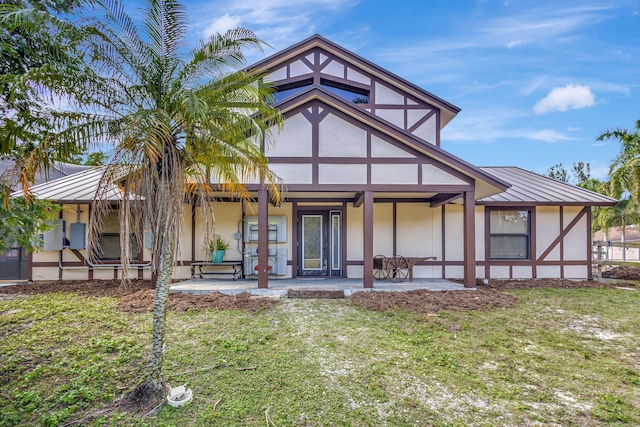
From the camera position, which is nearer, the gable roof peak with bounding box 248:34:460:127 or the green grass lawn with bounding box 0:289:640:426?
the green grass lawn with bounding box 0:289:640:426

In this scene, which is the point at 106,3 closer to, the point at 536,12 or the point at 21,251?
the point at 21,251

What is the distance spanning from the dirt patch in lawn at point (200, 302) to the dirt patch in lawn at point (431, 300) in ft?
7.35

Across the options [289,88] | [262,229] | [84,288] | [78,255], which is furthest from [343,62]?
[78,255]

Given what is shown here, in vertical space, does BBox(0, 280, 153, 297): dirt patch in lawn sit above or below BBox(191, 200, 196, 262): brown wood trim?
below

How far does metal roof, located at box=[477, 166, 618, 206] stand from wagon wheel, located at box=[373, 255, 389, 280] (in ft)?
12.6

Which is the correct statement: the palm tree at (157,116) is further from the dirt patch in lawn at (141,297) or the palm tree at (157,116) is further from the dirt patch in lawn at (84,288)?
the dirt patch in lawn at (84,288)

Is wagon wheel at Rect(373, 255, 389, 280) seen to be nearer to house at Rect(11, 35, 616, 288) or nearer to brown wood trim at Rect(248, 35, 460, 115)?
house at Rect(11, 35, 616, 288)

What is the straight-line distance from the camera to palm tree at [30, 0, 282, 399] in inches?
132

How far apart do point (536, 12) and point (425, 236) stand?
7969mm

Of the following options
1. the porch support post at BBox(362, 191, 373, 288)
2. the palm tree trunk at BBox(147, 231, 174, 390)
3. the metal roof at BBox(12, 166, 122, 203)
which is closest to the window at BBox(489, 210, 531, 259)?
the porch support post at BBox(362, 191, 373, 288)

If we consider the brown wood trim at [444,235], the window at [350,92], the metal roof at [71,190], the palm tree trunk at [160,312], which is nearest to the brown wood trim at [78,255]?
the metal roof at [71,190]

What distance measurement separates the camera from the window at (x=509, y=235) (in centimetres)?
1058

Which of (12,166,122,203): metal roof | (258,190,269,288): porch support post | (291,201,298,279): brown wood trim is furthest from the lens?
(291,201,298,279): brown wood trim

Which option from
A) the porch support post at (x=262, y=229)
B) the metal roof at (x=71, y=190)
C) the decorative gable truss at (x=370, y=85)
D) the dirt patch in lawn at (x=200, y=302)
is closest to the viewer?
the dirt patch in lawn at (x=200, y=302)
